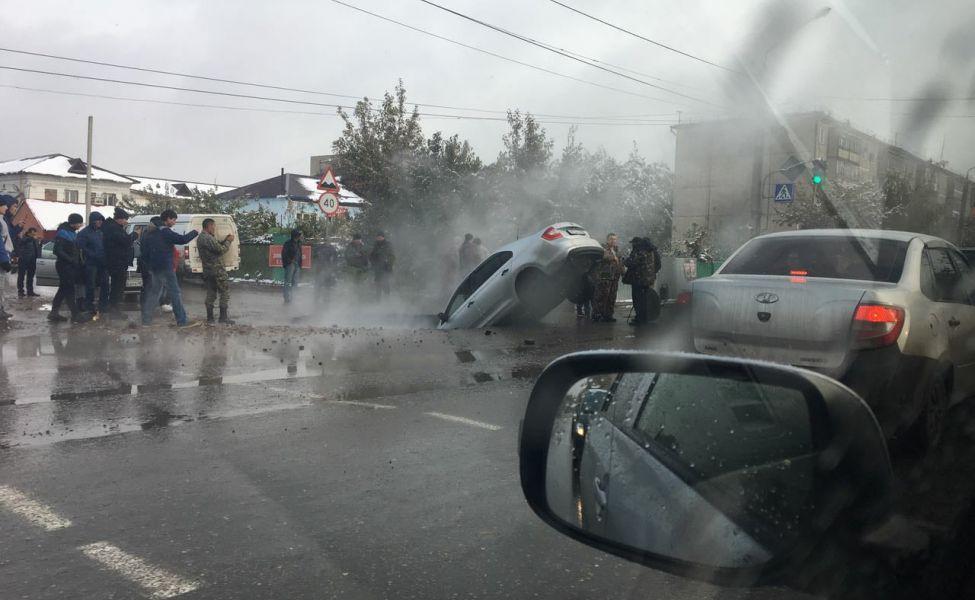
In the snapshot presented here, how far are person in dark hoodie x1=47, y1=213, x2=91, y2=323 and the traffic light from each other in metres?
13.5

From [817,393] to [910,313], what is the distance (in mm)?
3350

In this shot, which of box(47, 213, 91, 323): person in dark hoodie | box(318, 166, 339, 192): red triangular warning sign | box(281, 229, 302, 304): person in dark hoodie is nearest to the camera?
box(47, 213, 91, 323): person in dark hoodie

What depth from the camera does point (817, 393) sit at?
1385 mm

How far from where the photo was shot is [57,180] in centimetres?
7631

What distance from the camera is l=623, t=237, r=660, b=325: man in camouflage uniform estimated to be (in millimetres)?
13523

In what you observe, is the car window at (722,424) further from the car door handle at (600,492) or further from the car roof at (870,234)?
the car roof at (870,234)

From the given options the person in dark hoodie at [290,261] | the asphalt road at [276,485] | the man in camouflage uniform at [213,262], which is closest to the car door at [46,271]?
the person in dark hoodie at [290,261]

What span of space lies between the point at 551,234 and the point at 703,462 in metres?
10.4

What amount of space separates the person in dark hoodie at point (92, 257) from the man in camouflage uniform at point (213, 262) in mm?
1914

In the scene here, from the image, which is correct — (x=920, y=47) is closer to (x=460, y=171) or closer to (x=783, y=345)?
(x=783, y=345)

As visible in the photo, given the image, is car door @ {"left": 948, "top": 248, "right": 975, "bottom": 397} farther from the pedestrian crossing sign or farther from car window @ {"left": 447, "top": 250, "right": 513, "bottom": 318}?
the pedestrian crossing sign

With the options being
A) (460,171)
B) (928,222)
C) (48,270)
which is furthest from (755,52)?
(48,270)

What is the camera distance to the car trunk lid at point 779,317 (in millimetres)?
4219

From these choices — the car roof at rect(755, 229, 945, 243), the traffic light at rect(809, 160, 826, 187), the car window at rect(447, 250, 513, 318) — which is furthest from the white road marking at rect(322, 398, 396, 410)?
the traffic light at rect(809, 160, 826, 187)
